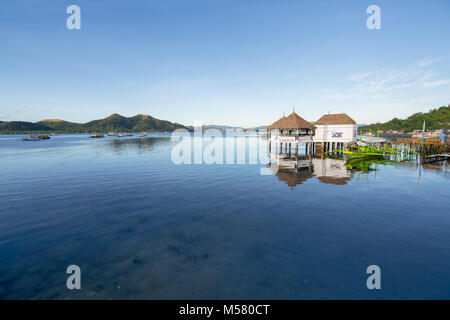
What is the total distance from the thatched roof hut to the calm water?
2131cm

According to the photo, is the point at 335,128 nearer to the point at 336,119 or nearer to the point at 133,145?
the point at 336,119

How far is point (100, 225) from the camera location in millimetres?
10109

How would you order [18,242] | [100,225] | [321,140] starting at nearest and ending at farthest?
[18,242] → [100,225] → [321,140]

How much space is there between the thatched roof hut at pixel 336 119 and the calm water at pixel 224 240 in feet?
69.9

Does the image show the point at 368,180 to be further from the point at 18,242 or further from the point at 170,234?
the point at 18,242

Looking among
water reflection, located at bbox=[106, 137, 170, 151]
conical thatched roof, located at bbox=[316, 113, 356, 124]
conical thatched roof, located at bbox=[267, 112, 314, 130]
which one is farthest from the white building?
water reflection, located at bbox=[106, 137, 170, 151]

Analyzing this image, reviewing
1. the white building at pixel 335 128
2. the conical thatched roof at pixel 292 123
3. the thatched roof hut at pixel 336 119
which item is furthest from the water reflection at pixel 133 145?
the thatched roof hut at pixel 336 119

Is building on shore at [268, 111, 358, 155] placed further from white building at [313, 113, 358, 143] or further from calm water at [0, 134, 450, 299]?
calm water at [0, 134, 450, 299]

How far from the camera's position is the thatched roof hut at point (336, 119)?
117 feet

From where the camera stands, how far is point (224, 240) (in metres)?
8.73

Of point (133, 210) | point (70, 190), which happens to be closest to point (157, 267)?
point (133, 210)

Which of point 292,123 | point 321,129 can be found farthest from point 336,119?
point 292,123

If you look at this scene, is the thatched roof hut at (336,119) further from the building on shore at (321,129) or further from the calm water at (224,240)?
the calm water at (224,240)
